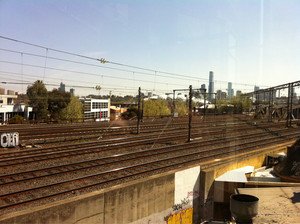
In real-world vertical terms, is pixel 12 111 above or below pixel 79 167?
above

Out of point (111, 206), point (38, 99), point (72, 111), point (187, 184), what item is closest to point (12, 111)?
point (38, 99)

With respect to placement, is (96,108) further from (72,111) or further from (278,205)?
(278,205)

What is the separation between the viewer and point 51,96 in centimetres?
3306

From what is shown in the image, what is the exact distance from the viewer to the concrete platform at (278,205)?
5438mm

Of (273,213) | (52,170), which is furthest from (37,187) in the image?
(273,213)

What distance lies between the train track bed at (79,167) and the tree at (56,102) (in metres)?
23.3

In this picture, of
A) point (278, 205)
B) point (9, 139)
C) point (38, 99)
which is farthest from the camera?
point (38, 99)

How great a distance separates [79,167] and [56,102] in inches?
1091

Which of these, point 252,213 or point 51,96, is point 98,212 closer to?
point 252,213

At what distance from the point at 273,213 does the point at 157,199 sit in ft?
10.0

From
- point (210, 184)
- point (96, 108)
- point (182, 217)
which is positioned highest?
point (96, 108)

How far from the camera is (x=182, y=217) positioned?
23.5 ft

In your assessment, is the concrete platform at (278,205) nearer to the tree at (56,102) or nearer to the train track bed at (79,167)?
the train track bed at (79,167)

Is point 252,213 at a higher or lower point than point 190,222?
higher
